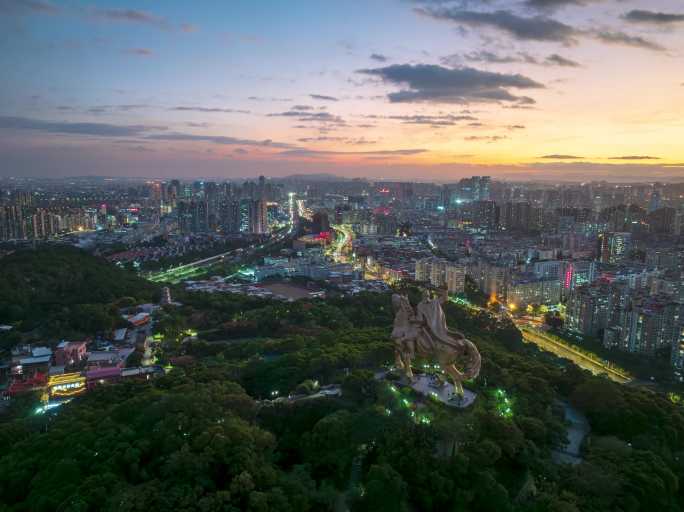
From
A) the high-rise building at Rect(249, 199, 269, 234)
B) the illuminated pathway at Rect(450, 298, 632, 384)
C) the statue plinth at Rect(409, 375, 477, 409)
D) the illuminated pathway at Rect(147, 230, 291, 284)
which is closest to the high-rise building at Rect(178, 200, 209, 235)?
the high-rise building at Rect(249, 199, 269, 234)

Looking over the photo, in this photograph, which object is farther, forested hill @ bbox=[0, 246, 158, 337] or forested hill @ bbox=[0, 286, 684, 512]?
forested hill @ bbox=[0, 246, 158, 337]

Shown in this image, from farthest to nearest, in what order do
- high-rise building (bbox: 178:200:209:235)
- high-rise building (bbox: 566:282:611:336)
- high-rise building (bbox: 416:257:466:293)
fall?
high-rise building (bbox: 178:200:209:235) → high-rise building (bbox: 416:257:466:293) → high-rise building (bbox: 566:282:611:336)

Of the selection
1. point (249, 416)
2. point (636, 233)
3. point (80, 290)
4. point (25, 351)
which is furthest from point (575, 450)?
point (636, 233)

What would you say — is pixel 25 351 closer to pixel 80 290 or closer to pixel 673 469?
pixel 80 290

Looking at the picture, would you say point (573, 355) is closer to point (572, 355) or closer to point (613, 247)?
point (572, 355)

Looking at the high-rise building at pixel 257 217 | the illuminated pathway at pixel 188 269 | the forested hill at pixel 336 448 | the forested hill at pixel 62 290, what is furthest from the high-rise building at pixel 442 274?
the high-rise building at pixel 257 217

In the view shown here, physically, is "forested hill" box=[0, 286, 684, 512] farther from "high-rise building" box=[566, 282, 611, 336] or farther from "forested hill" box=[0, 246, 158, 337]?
"high-rise building" box=[566, 282, 611, 336]
